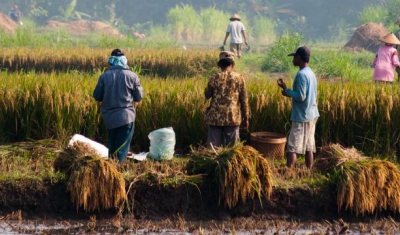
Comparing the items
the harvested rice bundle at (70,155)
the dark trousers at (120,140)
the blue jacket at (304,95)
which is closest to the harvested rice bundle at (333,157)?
the blue jacket at (304,95)

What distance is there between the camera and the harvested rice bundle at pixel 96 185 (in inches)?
303

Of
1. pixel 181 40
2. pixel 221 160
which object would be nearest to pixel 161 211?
pixel 221 160

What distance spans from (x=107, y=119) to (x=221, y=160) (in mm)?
1516

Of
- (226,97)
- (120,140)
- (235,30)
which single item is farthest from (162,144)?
(235,30)

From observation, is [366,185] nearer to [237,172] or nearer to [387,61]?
[237,172]

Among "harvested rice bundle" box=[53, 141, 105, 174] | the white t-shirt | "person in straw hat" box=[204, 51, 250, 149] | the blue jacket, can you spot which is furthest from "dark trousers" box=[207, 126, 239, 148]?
the white t-shirt

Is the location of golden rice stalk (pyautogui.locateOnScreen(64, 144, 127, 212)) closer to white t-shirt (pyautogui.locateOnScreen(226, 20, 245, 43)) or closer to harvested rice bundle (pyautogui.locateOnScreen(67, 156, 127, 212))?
harvested rice bundle (pyautogui.locateOnScreen(67, 156, 127, 212))

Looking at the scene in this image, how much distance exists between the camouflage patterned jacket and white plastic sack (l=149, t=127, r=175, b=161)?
0.60 meters

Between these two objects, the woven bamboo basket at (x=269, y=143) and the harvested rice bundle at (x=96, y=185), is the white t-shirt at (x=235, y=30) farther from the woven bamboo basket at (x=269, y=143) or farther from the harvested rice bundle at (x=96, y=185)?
the harvested rice bundle at (x=96, y=185)

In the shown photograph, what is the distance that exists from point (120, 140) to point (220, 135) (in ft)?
3.43

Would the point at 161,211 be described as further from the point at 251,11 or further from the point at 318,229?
the point at 251,11

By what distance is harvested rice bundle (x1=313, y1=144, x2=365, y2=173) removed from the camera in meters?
8.25

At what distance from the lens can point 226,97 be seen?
29.5 feet

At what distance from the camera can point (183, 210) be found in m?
8.02
